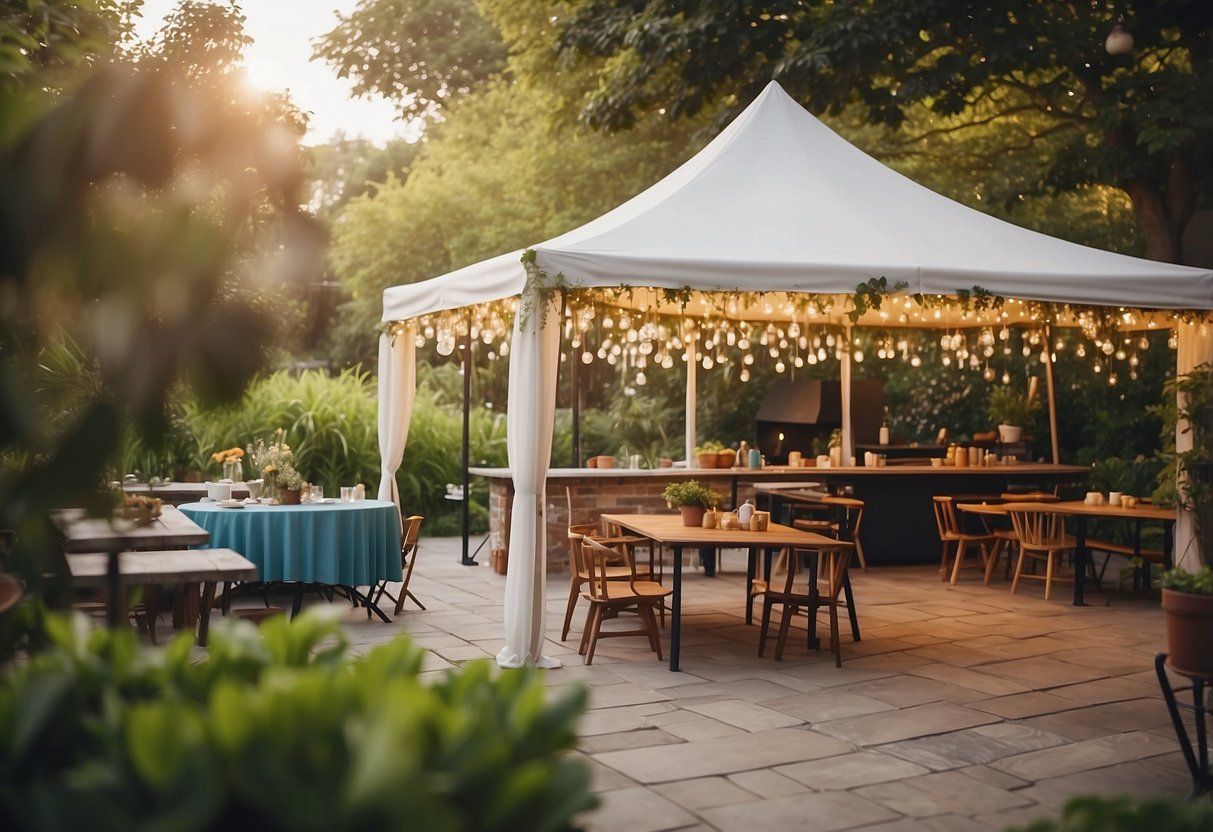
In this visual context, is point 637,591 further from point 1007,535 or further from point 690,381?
point 690,381

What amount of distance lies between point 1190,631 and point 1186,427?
5242 millimetres

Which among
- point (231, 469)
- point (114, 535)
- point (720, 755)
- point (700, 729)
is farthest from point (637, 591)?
point (114, 535)

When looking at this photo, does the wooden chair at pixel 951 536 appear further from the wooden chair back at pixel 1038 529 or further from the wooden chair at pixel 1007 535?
the wooden chair back at pixel 1038 529

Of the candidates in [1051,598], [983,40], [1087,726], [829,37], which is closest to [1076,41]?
[983,40]

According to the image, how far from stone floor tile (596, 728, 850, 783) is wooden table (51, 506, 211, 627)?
2.05 meters

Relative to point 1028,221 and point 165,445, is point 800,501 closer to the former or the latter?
point 1028,221

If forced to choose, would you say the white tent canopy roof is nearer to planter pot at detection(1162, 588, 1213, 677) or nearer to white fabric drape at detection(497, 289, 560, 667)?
white fabric drape at detection(497, 289, 560, 667)

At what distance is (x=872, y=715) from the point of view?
535 cm

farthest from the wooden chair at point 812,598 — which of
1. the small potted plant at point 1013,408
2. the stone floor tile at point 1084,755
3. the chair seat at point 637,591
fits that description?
the small potted plant at point 1013,408

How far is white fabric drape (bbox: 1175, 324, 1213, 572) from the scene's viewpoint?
8.42 metres

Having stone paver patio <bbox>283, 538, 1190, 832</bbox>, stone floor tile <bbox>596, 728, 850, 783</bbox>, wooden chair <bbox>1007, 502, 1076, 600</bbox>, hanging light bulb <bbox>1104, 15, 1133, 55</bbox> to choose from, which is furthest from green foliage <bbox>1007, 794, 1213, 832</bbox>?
hanging light bulb <bbox>1104, 15, 1133, 55</bbox>

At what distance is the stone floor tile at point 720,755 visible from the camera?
4402 millimetres

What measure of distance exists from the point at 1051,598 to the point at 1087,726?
4170 millimetres

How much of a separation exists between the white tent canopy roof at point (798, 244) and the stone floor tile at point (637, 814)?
3.15m
